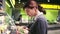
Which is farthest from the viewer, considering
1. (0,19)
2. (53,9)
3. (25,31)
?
(53,9)

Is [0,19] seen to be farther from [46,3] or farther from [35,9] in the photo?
[46,3]

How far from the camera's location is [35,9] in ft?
8.33

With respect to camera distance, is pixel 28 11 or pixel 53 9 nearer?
pixel 28 11

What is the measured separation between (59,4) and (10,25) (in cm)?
430

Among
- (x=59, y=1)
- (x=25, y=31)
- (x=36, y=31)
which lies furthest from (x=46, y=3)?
(x=36, y=31)

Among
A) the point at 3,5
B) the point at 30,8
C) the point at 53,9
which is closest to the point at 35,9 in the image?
the point at 30,8

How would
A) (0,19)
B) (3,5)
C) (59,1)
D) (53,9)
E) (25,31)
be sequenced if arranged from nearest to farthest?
(0,19) < (3,5) < (25,31) < (59,1) < (53,9)

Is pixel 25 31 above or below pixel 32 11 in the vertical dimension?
below

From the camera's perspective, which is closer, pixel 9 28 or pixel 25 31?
pixel 9 28

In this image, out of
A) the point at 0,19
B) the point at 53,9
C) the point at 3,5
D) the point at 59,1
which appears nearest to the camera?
the point at 0,19

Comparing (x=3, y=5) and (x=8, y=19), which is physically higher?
(x=3, y=5)

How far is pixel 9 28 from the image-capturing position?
8.32 ft

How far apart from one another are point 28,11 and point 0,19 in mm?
385

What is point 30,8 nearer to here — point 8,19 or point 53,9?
point 8,19
